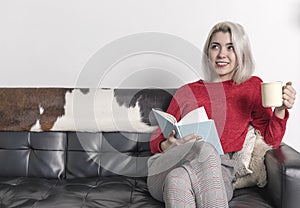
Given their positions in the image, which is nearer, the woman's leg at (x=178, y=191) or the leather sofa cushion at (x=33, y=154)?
the woman's leg at (x=178, y=191)

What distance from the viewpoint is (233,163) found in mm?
1780

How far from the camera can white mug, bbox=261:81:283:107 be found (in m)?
1.64

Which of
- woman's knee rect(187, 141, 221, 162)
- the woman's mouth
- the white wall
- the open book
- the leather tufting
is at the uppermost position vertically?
the white wall

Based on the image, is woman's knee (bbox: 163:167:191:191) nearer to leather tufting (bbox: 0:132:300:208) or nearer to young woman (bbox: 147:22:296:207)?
young woman (bbox: 147:22:296:207)

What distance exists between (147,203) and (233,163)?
0.39 metres

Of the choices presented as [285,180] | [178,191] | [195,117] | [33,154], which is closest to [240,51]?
[195,117]

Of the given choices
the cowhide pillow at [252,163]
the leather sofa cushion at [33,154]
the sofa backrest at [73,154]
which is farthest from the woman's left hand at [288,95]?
the leather sofa cushion at [33,154]

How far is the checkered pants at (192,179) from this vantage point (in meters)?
1.47

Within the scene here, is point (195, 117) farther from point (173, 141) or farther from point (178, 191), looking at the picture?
point (178, 191)

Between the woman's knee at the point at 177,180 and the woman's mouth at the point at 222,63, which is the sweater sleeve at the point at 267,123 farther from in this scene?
the woman's knee at the point at 177,180

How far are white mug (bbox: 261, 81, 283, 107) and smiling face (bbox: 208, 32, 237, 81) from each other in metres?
0.31

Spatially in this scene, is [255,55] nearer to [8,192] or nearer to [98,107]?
[98,107]

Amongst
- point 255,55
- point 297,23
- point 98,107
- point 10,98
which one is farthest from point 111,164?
point 297,23

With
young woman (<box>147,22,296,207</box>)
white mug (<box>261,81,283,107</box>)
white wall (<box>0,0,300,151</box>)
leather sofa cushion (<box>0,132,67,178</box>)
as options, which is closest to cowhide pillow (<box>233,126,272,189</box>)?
young woman (<box>147,22,296,207</box>)
